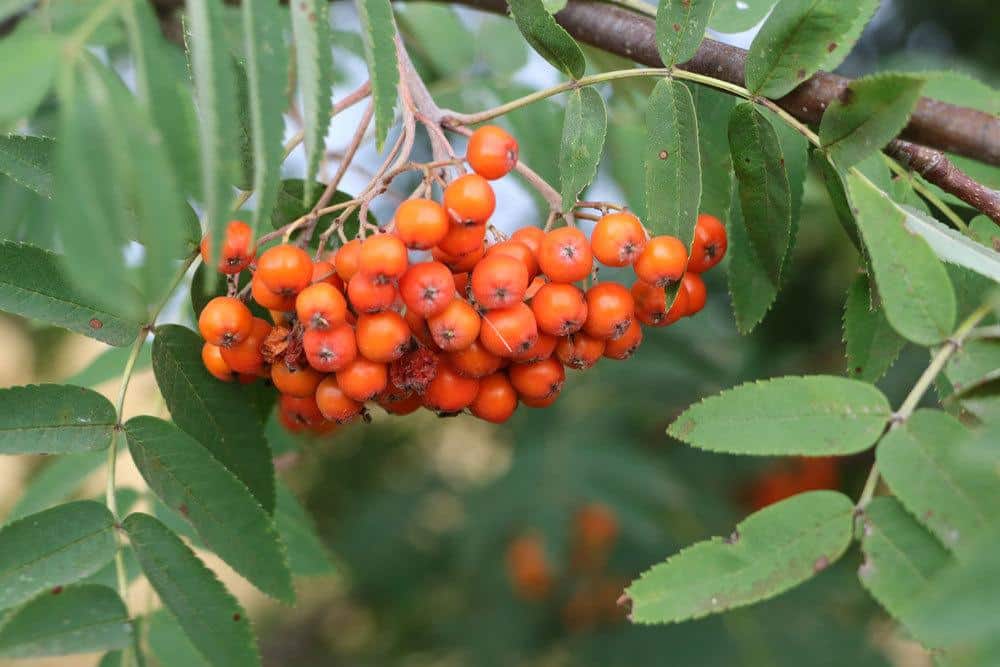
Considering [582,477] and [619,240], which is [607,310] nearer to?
[619,240]

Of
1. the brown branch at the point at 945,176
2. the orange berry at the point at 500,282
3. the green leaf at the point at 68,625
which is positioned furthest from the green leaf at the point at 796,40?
the green leaf at the point at 68,625

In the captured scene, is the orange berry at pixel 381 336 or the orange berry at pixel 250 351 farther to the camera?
the orange berry at pixel 250 351

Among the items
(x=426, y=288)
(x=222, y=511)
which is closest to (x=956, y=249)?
(x=426, y=288)

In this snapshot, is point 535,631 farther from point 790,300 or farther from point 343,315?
point 343,315

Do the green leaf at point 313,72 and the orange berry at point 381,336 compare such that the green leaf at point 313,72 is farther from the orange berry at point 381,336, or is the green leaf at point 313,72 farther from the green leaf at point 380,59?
the orange berry at point 381,336

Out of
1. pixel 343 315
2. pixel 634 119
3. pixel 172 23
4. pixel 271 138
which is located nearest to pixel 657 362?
pixel 634 119

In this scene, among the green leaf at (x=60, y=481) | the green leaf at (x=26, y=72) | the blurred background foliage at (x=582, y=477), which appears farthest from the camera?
the blurred background foliage at (x=582, y=477)
